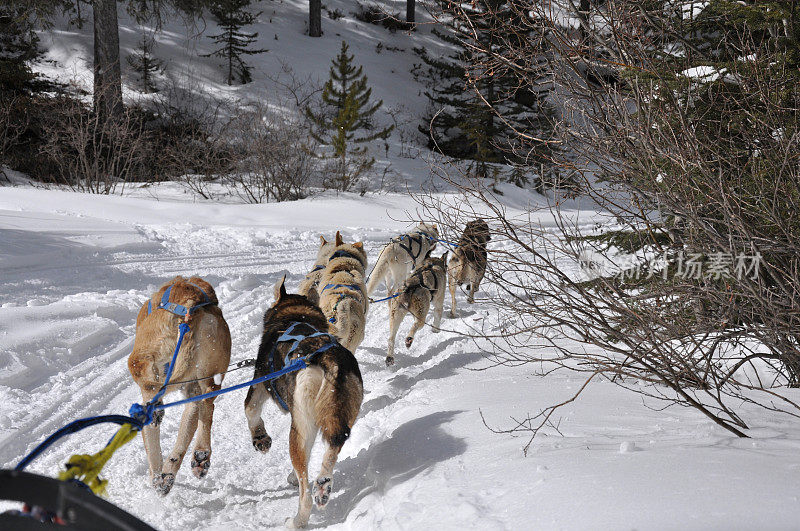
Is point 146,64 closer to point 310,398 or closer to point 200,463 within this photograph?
point 200,463

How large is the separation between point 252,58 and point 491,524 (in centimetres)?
3133

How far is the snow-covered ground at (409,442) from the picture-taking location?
2.75 metres

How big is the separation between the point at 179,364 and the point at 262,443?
821 mm

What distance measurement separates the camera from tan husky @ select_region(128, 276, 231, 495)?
3707mm

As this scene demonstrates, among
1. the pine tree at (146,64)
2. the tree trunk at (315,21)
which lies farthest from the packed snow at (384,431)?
the tree trunk at (315,21)

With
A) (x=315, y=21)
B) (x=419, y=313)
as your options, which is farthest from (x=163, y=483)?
(x=315, y=21)

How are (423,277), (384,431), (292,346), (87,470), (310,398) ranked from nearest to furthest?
(87,470), (310,398), (292,346), (384,431), (423,277)

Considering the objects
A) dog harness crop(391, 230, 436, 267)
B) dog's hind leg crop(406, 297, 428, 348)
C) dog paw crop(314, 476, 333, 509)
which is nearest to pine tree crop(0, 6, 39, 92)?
dog harness crop(391, 230, 436, 267)

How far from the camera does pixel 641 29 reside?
3.84m

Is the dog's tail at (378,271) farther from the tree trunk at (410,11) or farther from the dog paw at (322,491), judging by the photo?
the tree trunk at (410,11)

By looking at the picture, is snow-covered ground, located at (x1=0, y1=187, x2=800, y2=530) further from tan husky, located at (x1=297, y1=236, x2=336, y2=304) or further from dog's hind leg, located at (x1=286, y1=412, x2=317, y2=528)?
tan husky, located at (x1=297, y1=236, x2=336, y2=304)

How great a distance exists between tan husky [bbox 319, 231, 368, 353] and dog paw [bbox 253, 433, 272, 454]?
4.43ft

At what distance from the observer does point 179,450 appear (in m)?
3.71

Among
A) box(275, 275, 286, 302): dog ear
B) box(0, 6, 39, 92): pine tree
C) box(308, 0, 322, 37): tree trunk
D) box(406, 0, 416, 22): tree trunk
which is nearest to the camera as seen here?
box(275, 275, 286, 302): dog ear
